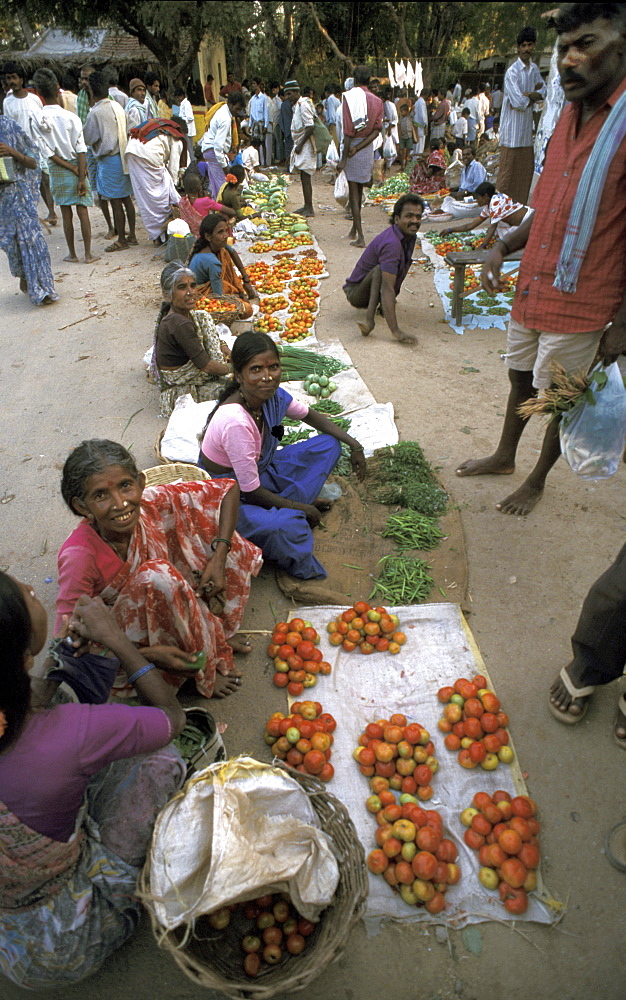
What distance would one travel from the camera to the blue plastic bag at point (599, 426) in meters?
2.63

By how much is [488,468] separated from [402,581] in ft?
4.06

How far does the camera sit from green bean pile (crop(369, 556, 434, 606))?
3107mm

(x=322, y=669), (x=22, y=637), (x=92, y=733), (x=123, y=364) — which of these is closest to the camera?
(x=22, y=637)

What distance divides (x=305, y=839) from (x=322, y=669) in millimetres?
1019

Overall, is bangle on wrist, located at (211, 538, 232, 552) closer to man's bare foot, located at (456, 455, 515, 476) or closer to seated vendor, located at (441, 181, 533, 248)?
man's bare foot, located at (456, 455, 515, 476)

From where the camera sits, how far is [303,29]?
18.5 m

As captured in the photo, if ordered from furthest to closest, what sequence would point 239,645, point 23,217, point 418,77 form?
point 418,77 < point 23,217 < point 239,645

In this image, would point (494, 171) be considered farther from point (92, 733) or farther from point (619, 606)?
point (92, 733)

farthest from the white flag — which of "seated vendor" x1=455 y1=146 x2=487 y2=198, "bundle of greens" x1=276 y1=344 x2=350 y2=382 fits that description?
"bundle of greens" x1=276 y1=344 x2=350 y2=382

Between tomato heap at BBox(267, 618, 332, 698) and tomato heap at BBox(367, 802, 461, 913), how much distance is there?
0.71 m

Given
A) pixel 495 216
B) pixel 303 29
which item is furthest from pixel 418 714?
pixel 303 29

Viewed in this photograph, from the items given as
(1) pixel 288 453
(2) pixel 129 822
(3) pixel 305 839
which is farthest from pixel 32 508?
(3) pixel 305 839

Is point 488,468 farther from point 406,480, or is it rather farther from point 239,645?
point 239,645

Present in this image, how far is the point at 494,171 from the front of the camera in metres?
12.0
